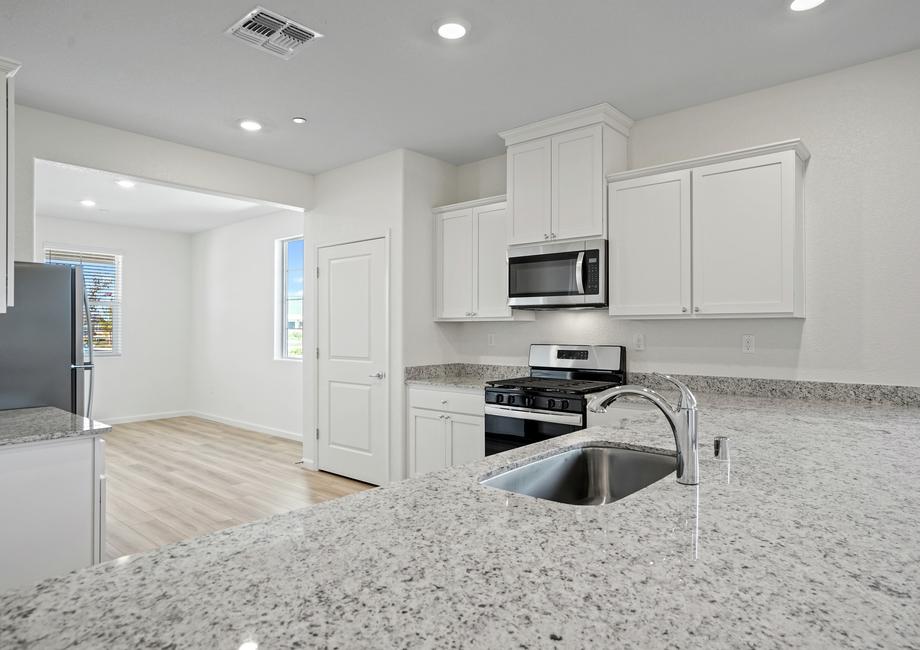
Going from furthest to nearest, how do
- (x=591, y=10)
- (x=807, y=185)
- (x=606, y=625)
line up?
1. (x=807, y=185)
2. (x=591, y=10)
3. (x=606, y=625)

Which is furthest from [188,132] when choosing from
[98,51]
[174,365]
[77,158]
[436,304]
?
[174,365]


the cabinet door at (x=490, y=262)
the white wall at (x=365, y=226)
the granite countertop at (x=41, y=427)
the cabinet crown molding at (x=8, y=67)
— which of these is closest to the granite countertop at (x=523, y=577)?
the granite countertop at (x=41, y=427)

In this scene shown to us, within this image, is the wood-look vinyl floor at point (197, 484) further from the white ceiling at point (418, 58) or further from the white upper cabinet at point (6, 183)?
the white ceiling at point (418, 58)

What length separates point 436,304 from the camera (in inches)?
175

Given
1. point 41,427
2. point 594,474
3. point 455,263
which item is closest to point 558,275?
point 455,263

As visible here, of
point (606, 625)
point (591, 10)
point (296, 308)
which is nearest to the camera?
point (606, 625)

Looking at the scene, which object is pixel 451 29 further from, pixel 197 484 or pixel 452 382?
pixel 197 484

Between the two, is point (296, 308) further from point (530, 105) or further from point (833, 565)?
point (833, 565)

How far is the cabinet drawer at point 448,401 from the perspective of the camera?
3.74 meters

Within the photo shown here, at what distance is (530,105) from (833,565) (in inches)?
120

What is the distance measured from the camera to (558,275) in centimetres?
357

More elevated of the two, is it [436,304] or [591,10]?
[591,10]

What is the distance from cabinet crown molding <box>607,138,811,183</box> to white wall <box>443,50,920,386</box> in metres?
0.22

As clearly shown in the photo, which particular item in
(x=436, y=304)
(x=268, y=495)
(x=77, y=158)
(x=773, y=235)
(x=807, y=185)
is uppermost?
(x=77, y=158)
